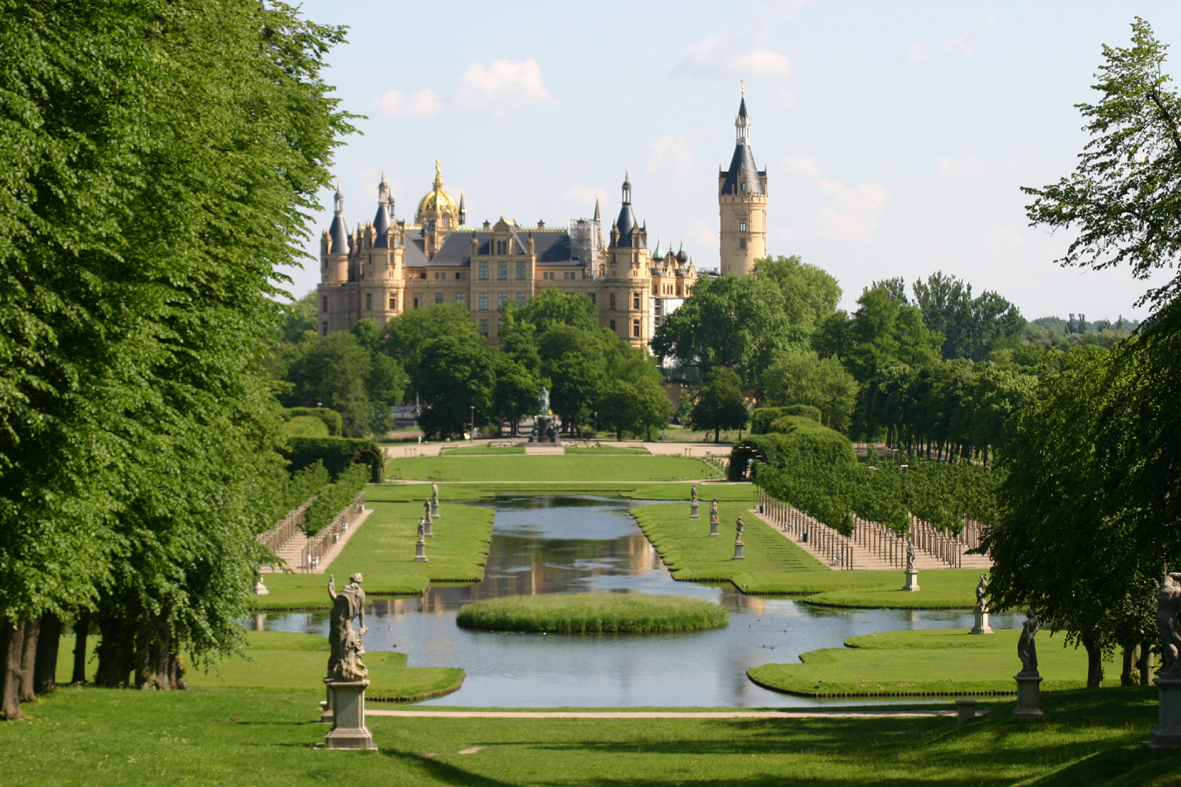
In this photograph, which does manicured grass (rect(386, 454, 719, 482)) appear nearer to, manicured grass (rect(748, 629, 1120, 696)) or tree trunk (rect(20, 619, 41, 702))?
manicured grass (rect(748, 629, 1120, 696))

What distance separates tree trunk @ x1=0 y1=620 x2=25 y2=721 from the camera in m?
18.4

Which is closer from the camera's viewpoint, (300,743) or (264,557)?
(300,743)

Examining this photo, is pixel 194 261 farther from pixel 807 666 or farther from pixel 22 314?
pixel 807 666

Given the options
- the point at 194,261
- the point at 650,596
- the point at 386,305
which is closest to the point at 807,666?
the point at 650,596

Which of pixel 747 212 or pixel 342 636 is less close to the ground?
pixel 747 212

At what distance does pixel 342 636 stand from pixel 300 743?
1682 mm

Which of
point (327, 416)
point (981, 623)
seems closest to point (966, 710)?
point (981, 623)

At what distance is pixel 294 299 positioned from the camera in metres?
28.7

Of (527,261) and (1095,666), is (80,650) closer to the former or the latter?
(1095,666)

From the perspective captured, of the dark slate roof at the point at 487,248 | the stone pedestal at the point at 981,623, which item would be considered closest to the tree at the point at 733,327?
the dark slate roof at the point at 487,248

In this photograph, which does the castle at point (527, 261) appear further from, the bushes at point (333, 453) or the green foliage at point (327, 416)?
the bushes at point (333, 453)

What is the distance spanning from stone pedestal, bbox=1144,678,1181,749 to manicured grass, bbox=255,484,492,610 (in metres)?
24.4

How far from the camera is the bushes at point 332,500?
5325 cm

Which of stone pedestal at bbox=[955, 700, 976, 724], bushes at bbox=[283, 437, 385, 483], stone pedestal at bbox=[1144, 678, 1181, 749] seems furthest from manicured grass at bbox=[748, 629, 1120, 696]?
bushes at bbox=[283, 437, 385, 483]
